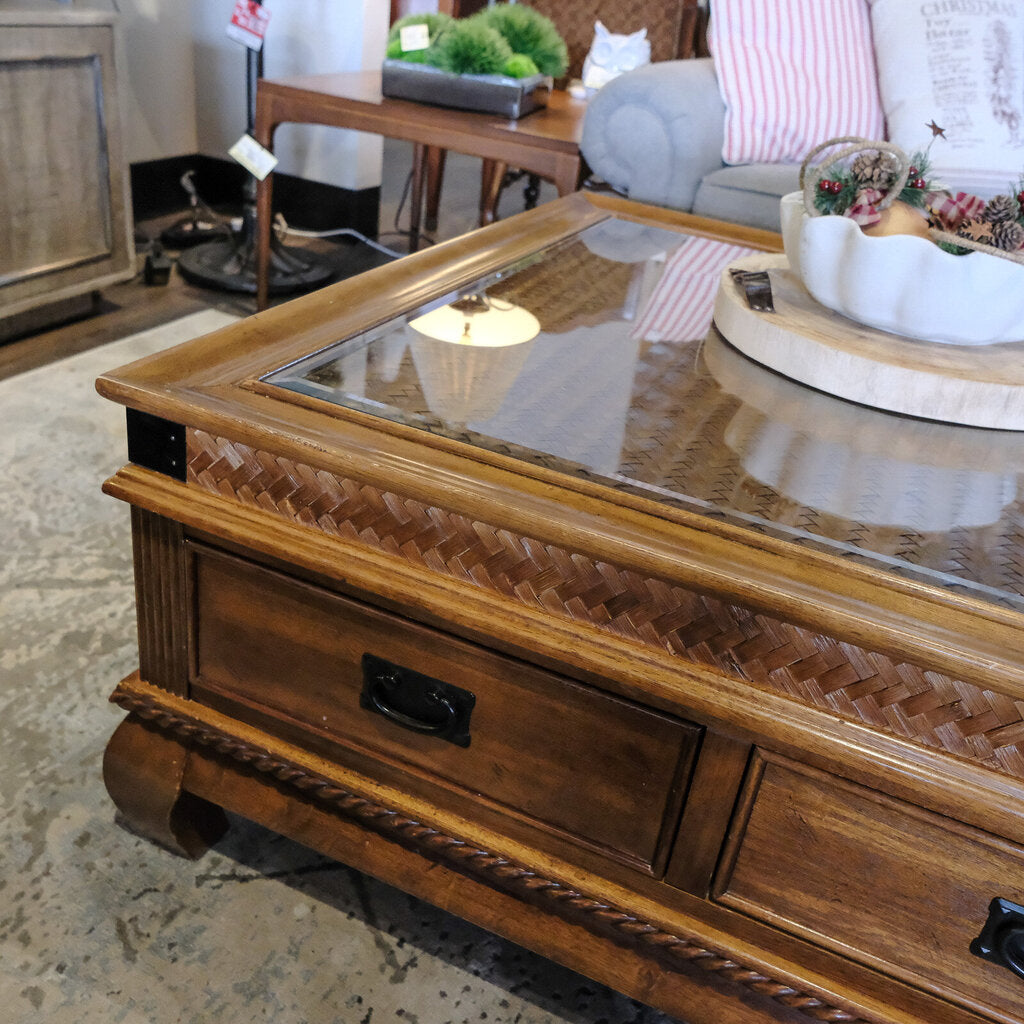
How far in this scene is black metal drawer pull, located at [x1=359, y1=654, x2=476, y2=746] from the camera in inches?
26.7

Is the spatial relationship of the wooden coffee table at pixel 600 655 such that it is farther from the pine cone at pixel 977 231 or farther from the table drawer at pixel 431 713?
the pine cone at pixel 977 231

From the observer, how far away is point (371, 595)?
0.68 m

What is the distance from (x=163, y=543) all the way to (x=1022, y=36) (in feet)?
6.06

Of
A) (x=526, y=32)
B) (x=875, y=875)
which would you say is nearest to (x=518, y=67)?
(x=526, y=32)

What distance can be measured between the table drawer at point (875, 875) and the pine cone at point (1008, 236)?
0.48m

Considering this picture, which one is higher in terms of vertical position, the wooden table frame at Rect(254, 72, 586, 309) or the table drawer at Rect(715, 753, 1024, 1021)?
the wooden table frame at Rect(254, 72, 586, 309)

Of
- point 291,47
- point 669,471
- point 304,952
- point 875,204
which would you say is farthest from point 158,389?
point 291,47

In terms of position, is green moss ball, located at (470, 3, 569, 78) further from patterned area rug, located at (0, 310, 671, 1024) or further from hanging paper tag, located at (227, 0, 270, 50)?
patterned area rug, located at (0, 310, 671, 1024)

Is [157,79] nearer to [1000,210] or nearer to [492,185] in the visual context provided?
[492,185]

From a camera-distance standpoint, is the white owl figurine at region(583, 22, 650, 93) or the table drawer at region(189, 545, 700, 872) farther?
the white owl figurine at region(583, 22, 650, 93)

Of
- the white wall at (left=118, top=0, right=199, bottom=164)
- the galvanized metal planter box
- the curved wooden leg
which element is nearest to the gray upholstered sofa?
the galvanized metal planter box

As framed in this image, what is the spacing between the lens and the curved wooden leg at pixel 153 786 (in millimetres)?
812

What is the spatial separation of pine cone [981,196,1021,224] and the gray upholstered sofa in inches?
32.4

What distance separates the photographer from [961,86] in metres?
1.79
